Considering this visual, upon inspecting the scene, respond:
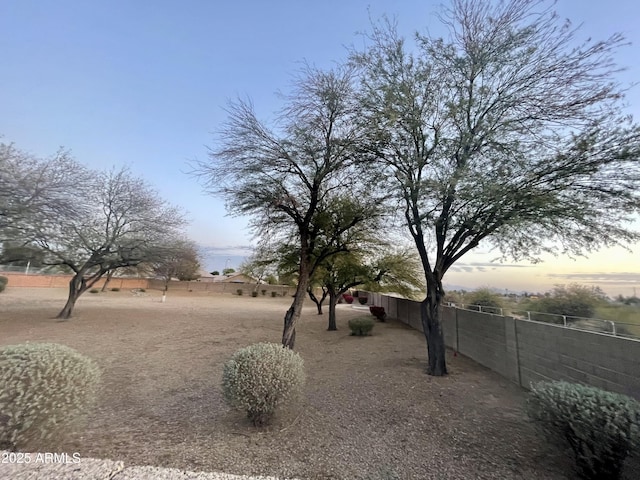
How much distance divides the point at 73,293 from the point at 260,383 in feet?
49.3

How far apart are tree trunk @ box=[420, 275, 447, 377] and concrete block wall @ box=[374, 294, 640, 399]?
1368mm

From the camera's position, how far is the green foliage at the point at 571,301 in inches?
297

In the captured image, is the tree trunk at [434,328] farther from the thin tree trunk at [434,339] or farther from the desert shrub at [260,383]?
the desert shrub at [260,383]

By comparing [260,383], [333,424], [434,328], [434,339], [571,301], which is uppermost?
[571,301]

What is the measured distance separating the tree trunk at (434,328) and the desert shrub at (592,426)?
3704mm

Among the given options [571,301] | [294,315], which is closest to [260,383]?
[294,315]

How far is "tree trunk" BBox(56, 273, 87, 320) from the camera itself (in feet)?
44.8

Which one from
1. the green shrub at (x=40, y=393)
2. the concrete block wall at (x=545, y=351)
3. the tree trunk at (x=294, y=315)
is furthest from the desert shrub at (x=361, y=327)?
the green shrub at (x=40, y=393)

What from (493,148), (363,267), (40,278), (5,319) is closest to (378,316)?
(363,267)

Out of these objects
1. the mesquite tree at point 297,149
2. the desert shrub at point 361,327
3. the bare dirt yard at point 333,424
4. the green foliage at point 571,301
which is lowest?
the bare dirt yard at point 333,424

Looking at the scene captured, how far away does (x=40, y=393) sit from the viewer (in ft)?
8.94

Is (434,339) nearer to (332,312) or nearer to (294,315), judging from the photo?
(294,315)

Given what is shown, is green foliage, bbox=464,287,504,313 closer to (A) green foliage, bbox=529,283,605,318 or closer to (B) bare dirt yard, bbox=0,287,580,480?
(A) green foliage, bbox=529,283,605,318

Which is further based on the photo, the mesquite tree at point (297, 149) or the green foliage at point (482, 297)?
the green foliage at point (482, 297)
